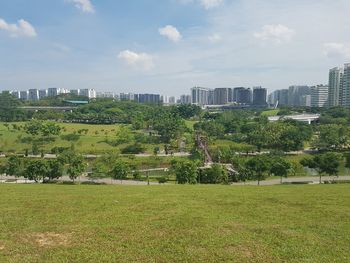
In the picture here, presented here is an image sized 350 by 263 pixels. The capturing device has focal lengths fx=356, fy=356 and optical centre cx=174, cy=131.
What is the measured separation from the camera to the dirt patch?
834 cm

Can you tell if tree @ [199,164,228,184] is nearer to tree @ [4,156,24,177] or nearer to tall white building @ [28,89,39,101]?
tree @ [4,156,24,177]

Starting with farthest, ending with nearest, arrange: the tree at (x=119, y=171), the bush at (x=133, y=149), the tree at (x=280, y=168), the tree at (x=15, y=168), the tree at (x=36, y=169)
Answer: the bush at (x=133, y=149)
the tree at (x=15, y=168)
the tree at (x=119, y=171)
the tree at (x=280, y=168)
the tree at (x=36, y=169)

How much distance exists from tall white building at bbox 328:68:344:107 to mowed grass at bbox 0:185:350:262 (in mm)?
107150

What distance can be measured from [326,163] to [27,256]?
98.9 ft

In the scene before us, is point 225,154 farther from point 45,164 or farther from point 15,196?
point 15,196

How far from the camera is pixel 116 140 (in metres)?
58.4

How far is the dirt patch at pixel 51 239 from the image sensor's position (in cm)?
834

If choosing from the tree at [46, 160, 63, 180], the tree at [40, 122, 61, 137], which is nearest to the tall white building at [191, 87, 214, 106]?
the tree at [40, 122, 61, 137]

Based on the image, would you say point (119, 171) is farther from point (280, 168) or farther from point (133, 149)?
point (133, 149)

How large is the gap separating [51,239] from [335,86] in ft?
394

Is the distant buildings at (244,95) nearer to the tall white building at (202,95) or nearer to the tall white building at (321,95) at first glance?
the tall white building at (202,95)

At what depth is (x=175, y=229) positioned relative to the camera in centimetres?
935

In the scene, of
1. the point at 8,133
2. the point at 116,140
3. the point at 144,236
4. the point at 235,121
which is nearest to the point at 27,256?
the point at 144,236

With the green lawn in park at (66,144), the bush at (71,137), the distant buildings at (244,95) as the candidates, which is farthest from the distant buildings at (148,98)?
the bush at (71,137)
